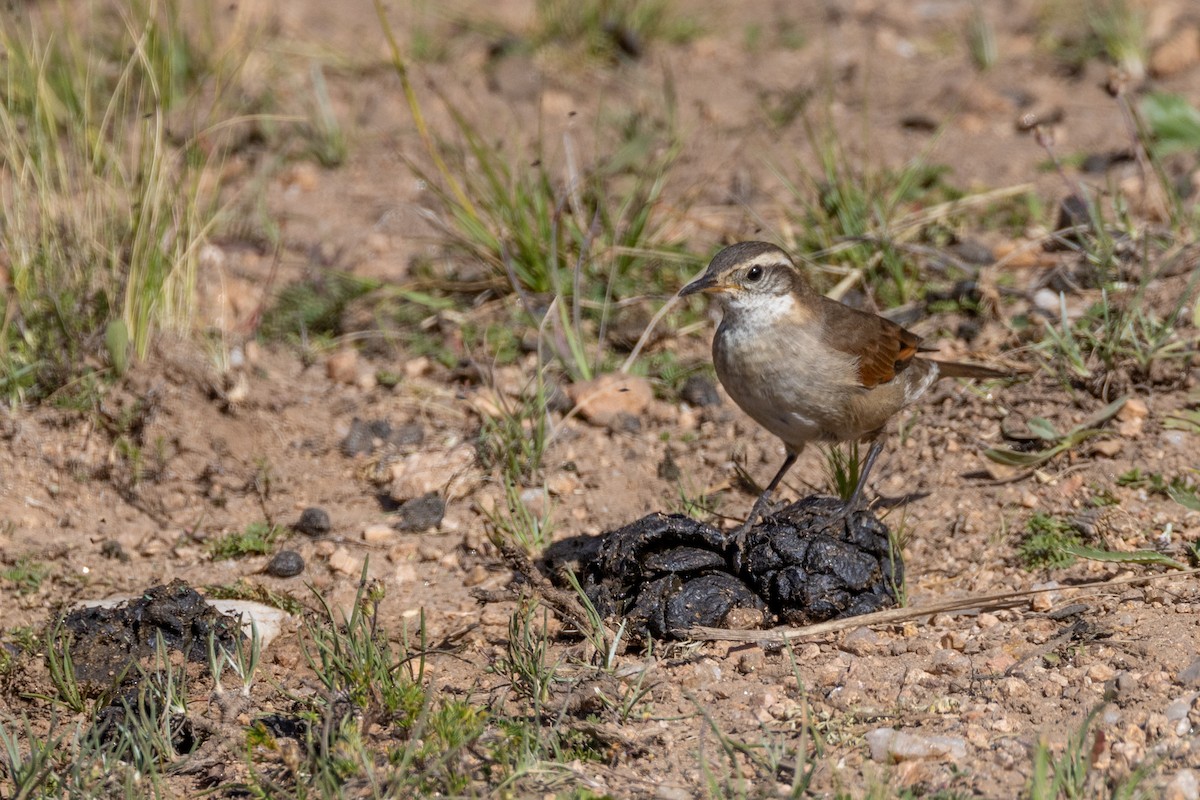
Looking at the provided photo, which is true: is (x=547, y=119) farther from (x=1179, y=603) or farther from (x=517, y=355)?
(x=1179, y=603)

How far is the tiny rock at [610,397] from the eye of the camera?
696cm

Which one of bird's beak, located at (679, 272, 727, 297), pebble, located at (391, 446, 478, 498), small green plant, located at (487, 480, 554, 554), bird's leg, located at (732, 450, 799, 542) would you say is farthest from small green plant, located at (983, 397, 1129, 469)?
pebble, located at (391, 446, 478, 498)

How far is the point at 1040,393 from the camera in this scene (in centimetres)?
657

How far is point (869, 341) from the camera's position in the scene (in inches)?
237

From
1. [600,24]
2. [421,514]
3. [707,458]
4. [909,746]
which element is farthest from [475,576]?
[600,24]

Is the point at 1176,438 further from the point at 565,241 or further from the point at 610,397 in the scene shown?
the point at 565,241

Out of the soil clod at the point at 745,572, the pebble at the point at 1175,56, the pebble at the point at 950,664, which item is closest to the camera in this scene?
the pebble at the point at 950,664

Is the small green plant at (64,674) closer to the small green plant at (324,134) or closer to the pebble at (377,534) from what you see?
the pebble at (377,534)

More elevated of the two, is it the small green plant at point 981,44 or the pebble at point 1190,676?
the small green plant at point 981,44

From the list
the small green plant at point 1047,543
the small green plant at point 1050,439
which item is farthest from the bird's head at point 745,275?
the small green plant at point 1047,543

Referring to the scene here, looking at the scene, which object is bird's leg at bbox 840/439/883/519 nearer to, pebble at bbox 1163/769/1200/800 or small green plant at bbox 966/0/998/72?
pebble at bbox 1163/769/1200/800

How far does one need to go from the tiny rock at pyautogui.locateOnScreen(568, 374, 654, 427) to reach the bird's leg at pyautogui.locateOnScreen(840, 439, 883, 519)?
1306 millimetres

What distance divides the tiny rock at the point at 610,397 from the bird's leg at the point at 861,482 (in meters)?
1.31

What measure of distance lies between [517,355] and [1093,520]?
322 cm
